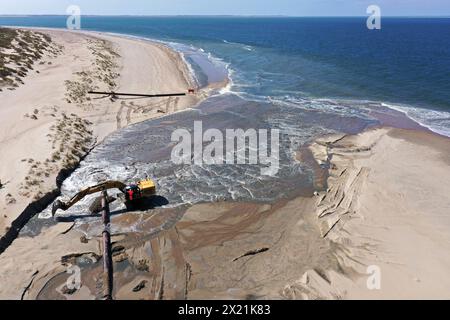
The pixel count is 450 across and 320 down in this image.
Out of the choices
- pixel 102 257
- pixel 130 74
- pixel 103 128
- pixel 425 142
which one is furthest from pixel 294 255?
pixel 130 74

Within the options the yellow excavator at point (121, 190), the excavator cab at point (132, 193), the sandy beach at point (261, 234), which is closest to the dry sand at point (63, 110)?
the sandy beach at point (261, 234)

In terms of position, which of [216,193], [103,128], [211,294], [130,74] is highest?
[130,74]

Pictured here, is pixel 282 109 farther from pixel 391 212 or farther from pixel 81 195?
pixel 81 195

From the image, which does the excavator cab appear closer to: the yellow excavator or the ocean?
the yellow excavator

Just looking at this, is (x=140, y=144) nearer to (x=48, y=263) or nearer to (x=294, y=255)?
(x=48, y=263)

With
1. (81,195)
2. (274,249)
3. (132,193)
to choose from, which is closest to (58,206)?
(81,195)

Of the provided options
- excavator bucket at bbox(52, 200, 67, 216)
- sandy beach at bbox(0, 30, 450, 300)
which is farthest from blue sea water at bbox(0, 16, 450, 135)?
excavator bucket at bbox(52, 200, 67, 216)
